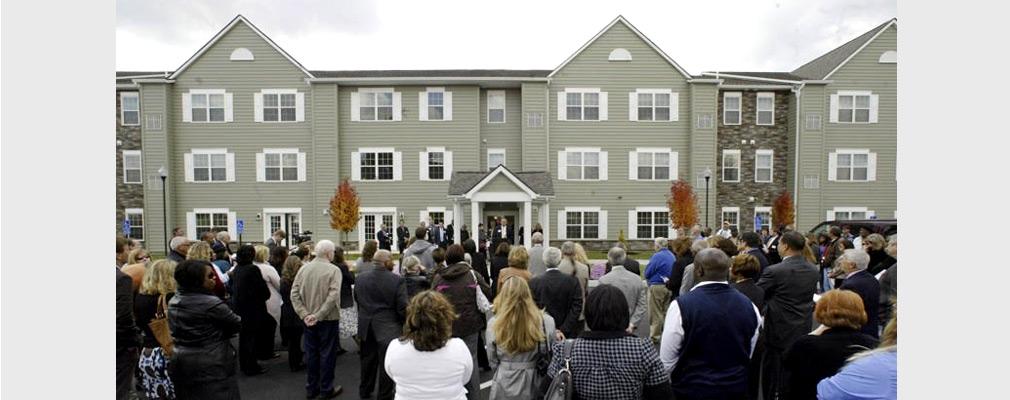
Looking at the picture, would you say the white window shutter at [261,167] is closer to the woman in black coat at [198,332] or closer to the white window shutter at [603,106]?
the white window shutter at [603,106]

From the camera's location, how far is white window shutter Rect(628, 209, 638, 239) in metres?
24.5

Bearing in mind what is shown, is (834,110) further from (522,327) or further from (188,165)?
(188,165)

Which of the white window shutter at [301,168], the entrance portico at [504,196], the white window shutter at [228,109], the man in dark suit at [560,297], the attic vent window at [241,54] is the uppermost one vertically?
the attic vent window at [241,54]

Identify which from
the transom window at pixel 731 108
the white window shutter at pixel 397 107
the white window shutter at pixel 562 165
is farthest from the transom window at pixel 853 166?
the white window shutter at pixel 397 107

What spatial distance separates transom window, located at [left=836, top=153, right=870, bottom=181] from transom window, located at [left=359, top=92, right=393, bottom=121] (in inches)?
891

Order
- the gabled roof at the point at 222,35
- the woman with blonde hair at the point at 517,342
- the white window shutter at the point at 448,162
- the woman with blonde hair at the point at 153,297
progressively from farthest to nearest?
the white window shutter at the point at 448,162, the gabled roof at the point at 222,35, the woman with blonde hair at the point at 153,297, the woman with blonde hair at the point at 517,342

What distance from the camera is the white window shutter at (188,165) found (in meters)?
24.0

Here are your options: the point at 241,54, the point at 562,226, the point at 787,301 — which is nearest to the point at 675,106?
the point at 562,226

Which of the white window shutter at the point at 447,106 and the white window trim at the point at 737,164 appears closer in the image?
the white window shutter at the point at 447,106

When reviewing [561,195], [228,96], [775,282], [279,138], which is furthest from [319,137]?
[775,282]

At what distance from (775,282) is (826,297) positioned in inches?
85.2

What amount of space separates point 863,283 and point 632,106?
1984 centimetres

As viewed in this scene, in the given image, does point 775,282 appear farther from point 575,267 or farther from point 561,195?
point 561,195

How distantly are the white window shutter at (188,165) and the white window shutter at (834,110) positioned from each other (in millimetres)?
31608
